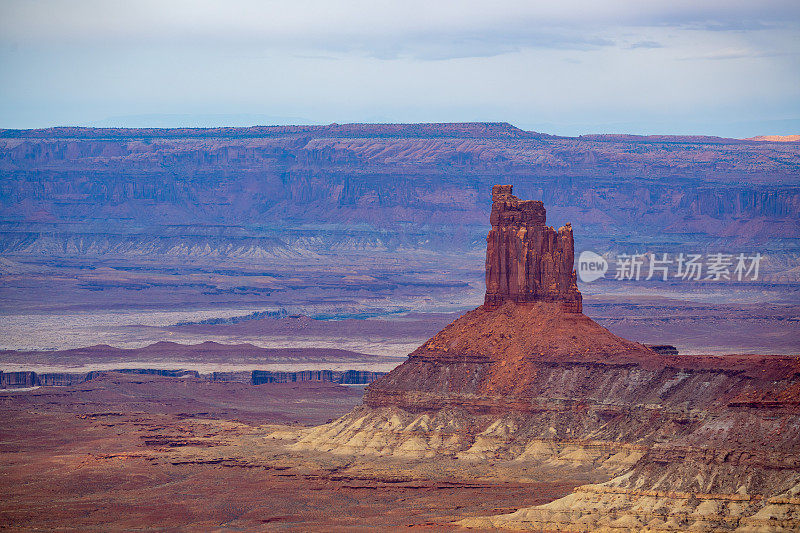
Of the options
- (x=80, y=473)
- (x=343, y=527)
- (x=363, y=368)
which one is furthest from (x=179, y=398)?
(x=343, y=527)

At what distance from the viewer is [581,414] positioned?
104750mm

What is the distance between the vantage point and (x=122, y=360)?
196250 millimetres

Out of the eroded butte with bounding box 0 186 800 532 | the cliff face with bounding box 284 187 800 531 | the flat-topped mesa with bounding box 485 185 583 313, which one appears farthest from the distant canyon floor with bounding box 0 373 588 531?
the flat-topped mesa with bounding box 485 185 583 313

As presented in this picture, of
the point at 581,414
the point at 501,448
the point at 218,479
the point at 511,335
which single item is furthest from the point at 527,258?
the point at 218,479

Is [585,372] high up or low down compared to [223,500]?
up

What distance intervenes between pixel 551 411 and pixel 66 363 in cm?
9895

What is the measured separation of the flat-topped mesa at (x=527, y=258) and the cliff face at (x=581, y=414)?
0.09m

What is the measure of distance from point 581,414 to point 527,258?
1518cm

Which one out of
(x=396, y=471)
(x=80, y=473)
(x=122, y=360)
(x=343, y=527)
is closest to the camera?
(x=343, y=527)

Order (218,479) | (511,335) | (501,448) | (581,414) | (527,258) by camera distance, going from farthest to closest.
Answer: (527,258) < (511,335) < (218,479) < (501,448) < (581,414)

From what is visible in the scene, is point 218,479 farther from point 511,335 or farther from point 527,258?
point 527,258

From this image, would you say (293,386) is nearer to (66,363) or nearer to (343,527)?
(66,363)

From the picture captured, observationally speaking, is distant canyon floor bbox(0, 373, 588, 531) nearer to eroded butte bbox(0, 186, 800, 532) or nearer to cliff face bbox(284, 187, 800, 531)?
eroded butte bbox(0, 186, 800, 532)

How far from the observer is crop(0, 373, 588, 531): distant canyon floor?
92312 millimetres
